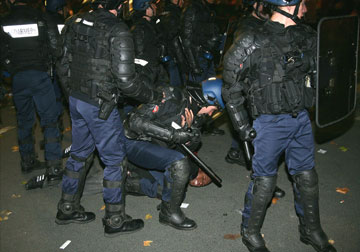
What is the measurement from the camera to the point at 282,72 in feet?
9.48

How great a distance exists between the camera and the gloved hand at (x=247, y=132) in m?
3.14

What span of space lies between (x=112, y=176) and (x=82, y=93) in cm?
89

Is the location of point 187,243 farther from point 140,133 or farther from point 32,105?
point 32,105

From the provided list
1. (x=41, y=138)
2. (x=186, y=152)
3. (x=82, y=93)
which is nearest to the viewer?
(x=82, y=93)

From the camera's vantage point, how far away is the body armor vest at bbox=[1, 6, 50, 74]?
4.60 meters

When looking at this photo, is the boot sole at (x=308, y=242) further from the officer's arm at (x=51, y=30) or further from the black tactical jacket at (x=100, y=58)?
the officer's arm at (x=51, y=30)

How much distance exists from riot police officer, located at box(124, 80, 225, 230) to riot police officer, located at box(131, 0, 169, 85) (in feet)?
4.23

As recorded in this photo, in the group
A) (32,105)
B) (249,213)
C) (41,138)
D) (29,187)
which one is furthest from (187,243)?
(41,138)

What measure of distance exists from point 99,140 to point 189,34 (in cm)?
336

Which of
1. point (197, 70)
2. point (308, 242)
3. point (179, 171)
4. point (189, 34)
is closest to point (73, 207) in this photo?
point (179, 171)

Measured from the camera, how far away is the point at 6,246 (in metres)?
3.69

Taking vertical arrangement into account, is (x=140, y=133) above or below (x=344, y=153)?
above

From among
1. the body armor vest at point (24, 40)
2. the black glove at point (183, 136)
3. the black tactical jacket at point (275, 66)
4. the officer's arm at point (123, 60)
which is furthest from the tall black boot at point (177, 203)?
the body armor vest at point (24, 40)

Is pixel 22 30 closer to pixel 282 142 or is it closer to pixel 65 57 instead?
pixel 65 57
